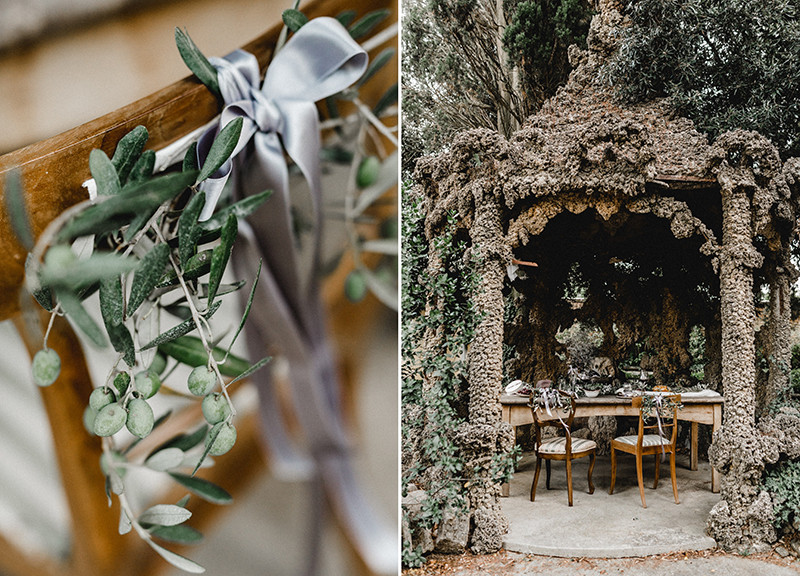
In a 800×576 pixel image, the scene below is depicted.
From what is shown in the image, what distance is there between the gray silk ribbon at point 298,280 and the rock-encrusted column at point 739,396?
3.31m

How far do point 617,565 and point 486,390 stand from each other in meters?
1.30

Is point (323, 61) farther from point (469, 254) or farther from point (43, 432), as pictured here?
point (469, 254)

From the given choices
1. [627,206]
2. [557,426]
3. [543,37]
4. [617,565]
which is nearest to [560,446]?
[557,426]

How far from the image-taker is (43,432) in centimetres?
91

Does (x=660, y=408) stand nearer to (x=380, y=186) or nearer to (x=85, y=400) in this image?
(x=380, y=186)

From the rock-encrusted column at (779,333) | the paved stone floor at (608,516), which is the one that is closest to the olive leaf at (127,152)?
the paved stone floor at (608,516)

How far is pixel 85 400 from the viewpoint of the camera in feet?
3.02

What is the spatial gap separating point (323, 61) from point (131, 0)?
356mm

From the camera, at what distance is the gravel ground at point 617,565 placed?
310cm

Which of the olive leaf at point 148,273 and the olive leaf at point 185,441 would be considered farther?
the olive leaf at point 185,441

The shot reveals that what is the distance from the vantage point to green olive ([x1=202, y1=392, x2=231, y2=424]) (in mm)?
746

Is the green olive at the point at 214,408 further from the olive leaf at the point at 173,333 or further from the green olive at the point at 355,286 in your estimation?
the green olive at the point at 355,286

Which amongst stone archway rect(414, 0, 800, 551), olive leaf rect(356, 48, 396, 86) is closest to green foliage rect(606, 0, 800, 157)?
stone archway rect(414, 0, 800, 551)

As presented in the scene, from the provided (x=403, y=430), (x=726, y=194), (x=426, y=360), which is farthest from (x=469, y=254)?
(x=726, y=194)
